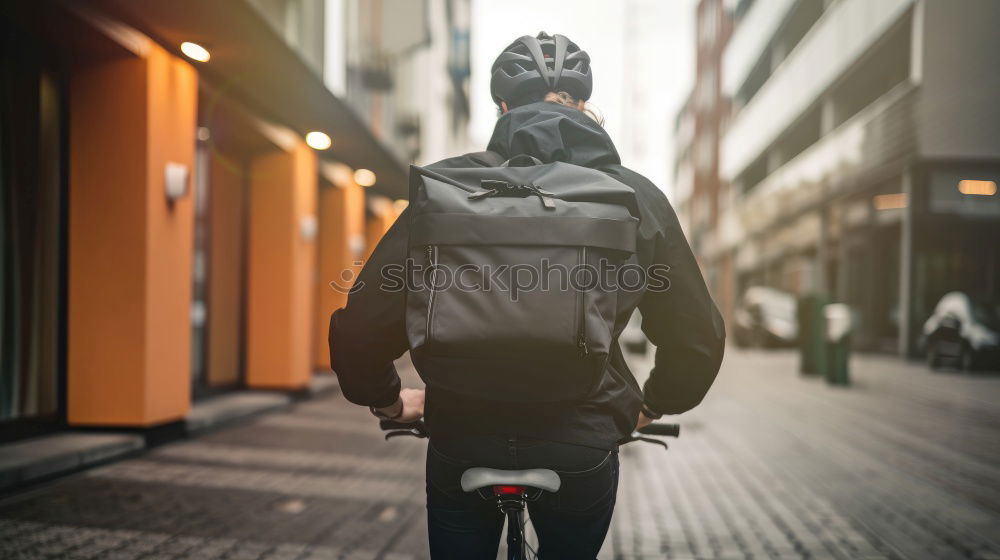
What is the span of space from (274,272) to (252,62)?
4.00 metres

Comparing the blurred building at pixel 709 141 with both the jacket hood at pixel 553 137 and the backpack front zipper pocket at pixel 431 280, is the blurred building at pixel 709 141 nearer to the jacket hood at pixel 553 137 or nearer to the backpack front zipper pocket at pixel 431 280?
the jacket hood at pixel 553 137

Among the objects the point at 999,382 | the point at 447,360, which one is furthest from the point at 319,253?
the point at 447,360

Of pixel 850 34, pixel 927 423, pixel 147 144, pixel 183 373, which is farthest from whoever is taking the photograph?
pixel 850 34

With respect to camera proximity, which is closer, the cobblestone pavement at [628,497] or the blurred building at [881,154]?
the cobblestone pavement at [628,497]

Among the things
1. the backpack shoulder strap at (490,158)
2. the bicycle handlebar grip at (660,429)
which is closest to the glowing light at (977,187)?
the bicycle handlebar grip at (660,429)

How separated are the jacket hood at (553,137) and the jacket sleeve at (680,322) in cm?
20

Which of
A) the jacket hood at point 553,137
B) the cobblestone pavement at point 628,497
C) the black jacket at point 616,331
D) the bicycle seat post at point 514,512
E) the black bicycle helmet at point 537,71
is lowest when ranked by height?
the cobblestone pavement at point 628,497

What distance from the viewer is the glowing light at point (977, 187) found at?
15760mm

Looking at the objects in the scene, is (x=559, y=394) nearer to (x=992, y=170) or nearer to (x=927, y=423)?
(x=927, y=423)

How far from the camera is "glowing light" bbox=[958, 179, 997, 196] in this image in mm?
15760

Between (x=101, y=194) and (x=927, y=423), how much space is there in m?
9.42

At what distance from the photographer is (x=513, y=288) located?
1.69 meters

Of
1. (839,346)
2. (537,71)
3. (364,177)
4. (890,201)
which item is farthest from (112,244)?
(890,201)

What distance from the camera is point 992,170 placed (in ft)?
50.7
